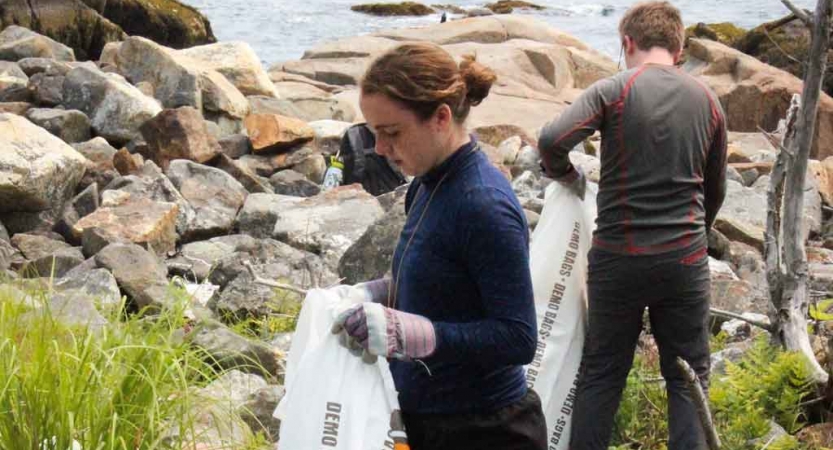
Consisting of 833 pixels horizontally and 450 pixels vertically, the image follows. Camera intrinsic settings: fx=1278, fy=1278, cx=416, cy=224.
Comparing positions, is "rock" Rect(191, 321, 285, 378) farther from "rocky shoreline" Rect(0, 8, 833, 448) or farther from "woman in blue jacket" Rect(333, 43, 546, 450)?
"woman in blue jacket" Rect(333, 43, 546, 450)

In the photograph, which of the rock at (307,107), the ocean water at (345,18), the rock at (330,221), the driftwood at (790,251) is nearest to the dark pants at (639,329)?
the driftwood at (790,251)

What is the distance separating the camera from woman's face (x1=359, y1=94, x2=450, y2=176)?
9.04 ft

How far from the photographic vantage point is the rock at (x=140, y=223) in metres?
8.82

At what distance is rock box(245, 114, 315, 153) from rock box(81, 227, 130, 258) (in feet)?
13.7

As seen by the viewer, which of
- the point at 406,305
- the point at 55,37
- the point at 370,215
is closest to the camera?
the point at 406,305

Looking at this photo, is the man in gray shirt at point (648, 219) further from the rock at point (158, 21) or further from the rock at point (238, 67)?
the rock at point (158, 21)

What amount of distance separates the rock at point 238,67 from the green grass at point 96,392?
12.4 metres

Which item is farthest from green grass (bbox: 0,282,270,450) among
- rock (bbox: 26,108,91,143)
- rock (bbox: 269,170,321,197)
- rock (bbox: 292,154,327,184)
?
rock (bbox: 292,154,327,184)

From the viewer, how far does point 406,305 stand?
2873 mm

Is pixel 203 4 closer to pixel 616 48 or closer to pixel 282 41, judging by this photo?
pixel 282 41

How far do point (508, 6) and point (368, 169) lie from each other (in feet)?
95.8

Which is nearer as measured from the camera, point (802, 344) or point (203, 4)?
point (802, 344)

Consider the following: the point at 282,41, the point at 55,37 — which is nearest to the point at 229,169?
the point at 55,37

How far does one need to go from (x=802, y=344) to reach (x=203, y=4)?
33635 mm
